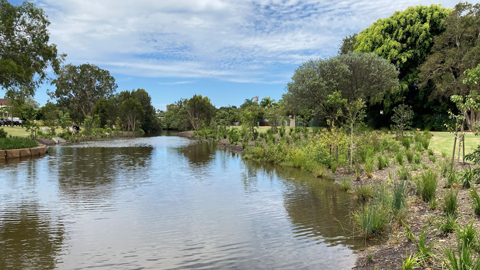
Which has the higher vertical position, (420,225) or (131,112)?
(131,112)

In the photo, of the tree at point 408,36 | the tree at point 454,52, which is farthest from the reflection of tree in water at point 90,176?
the tree at point 408,36

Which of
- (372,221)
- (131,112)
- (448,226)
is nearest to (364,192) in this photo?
(372,221)

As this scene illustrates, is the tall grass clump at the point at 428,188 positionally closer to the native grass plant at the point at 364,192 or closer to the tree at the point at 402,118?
the native grass plant at the point at 364,192

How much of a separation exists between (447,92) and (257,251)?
2907 centimetres

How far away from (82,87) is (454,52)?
6636 cm

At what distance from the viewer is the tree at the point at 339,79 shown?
25594mm

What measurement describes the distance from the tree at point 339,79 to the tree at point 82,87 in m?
54.0

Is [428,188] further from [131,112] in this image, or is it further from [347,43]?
[131,112]

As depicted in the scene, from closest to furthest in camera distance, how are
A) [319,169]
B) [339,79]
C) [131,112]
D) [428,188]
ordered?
[428,188] → [319,169] → [339,79] → [131,112]

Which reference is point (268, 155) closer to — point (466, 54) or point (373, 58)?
point (373, 58)

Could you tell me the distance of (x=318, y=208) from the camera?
27.2ft

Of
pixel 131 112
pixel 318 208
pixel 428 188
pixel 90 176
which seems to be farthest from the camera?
pixel 131 112

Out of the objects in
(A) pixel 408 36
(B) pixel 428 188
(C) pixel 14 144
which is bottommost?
(B) pixel 428 188

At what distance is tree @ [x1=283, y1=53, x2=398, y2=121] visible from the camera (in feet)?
84.0
